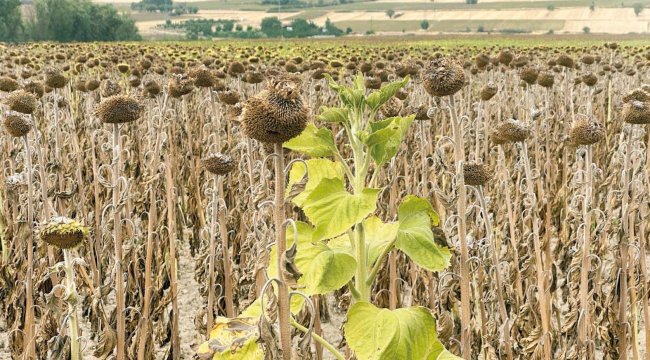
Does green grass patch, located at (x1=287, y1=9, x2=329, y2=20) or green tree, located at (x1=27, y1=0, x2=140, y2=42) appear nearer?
green tree, located at (x1=27, y1=0, x2=140, y2=42)

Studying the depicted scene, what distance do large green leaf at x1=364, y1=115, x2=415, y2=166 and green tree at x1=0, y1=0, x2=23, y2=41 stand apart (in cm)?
5409

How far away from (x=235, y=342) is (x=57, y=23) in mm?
55793

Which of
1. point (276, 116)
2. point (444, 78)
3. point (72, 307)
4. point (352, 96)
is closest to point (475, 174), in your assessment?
point (444, 78)

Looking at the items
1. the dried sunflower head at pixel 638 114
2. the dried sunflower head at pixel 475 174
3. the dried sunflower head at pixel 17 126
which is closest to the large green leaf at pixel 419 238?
the dried sunflower head at pixel 475 174

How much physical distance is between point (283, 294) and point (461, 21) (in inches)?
4009

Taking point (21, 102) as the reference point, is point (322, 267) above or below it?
below

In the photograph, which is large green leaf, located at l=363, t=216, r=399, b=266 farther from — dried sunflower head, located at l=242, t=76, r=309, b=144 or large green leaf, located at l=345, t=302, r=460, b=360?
dried sunflower head, located at l=242, t=76, r=309, b=144

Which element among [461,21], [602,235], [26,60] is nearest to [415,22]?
[461,21]

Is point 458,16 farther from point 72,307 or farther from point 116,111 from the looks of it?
point 72,307

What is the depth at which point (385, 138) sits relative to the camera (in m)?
1.74

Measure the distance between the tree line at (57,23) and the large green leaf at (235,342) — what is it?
54305 millimetres

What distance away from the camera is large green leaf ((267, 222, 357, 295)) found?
1.69m

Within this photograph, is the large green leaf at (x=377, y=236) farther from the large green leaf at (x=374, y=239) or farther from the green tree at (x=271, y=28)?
the green tree at (x=271, y=28)

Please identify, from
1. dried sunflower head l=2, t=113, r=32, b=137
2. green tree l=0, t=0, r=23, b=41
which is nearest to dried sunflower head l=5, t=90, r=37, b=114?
dried sunflower head l=2, t=113, r=32, b=137
